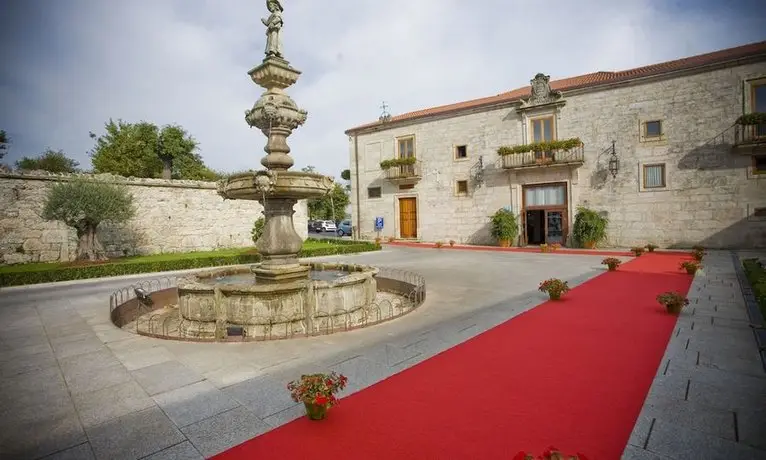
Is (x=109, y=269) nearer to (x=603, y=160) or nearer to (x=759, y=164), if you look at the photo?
(x=603, y=160)

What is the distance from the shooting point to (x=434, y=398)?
389 cm

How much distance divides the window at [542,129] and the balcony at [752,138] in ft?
27.3

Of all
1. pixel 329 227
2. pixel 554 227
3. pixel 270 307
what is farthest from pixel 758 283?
pixel 329 227

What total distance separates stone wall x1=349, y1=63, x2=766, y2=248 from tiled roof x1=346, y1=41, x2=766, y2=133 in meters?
0.51

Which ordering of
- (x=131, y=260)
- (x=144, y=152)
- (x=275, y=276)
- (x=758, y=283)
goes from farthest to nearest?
(x=144, y=152) → (x=131, y=260) → (x=275, y=276) → (x=758, y=283)

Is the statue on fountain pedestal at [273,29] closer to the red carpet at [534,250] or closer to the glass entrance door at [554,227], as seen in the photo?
the red carpet at [534,250]

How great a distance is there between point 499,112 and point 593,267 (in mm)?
13547

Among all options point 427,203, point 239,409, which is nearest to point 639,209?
point 427,203

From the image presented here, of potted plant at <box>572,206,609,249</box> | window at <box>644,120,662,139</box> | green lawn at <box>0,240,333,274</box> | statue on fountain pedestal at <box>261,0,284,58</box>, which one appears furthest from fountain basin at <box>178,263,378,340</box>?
window at <box>644,120,662,139</box>

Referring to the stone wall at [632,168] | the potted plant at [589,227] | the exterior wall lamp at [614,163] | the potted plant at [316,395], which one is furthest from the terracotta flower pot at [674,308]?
the exterior wall lamp at [614,163]

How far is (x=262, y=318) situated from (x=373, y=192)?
74.5ft

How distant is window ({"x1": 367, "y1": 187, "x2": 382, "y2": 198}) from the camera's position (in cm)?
2886

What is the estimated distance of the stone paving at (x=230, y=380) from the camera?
3.19m

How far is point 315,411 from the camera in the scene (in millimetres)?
3457
